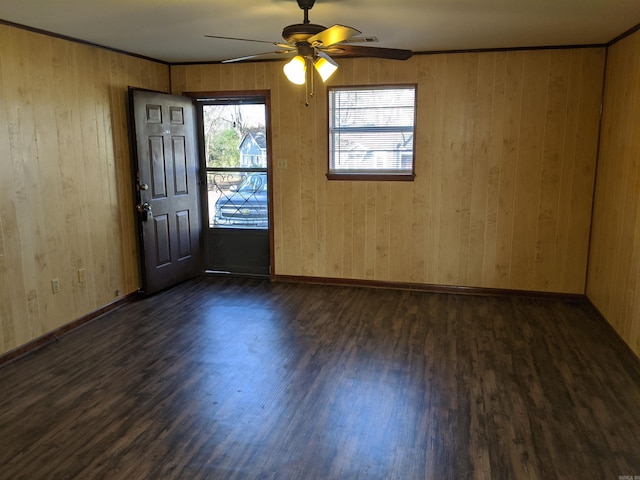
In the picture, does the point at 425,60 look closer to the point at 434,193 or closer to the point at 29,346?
the point at 434,193

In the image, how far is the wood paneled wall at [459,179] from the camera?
4.73m

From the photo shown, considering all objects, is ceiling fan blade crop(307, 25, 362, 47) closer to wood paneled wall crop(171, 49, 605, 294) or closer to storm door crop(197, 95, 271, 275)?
wood paneled wall crop(171, 49, 605, 294)

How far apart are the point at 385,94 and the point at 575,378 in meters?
3.18

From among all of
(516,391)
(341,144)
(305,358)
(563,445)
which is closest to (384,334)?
(305,358)

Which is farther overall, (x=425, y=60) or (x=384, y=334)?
(x=425, y=60)

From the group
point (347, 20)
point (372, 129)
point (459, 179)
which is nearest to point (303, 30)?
point (347, 20)

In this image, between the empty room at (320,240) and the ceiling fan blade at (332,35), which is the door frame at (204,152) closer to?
the empty room at (320,240)

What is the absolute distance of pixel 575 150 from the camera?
4723 mm

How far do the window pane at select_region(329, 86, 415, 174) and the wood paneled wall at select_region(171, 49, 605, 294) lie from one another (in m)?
0.11

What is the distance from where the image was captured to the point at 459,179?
504 cm

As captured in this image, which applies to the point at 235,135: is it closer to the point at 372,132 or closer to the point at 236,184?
the point at 236,184

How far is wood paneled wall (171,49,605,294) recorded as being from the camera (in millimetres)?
4727

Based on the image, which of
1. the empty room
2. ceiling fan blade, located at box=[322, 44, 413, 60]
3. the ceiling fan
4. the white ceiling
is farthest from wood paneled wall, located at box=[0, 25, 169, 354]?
ceiling fan blade, located at box=[322, 44, 413, 60]

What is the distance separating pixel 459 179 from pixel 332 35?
8.93 ft
